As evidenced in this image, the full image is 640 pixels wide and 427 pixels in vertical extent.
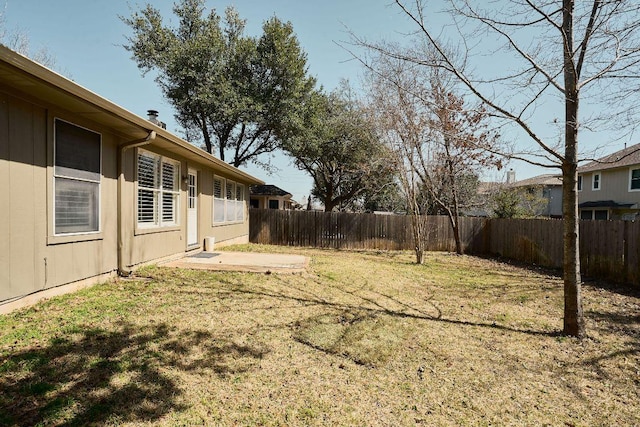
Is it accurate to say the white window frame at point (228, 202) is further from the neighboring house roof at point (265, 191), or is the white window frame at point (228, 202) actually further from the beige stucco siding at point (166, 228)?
the neighboring house roof at point (265, 191)

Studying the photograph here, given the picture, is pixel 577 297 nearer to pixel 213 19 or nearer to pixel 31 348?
pixel 31 348

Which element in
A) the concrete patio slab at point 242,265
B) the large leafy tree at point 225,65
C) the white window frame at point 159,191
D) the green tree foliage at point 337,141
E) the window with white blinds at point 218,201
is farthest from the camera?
the green tree foliage at point 337,141

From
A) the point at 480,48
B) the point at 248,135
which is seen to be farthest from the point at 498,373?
the point at 248,135

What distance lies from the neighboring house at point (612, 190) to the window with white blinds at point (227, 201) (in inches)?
675

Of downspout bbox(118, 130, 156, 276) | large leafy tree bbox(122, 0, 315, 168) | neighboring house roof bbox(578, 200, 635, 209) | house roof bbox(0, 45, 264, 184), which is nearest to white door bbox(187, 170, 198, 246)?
house roof bbox(0, 45, 264, 184)

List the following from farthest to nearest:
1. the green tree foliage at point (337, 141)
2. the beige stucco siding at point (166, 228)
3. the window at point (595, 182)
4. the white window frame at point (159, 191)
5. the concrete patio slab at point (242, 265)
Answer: the window at point (595, 182), the green tree foliage at point (337, 141), the concrete patio slab at point (242, 265), the white window frame at point (159, 191), the beige stucco siding at point (166, 228)

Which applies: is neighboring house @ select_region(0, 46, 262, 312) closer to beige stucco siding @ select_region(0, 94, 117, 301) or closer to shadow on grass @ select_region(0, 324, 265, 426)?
beige stucco siding @ select_region(0, 94, 117, 301)

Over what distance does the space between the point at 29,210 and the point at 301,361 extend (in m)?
3.70

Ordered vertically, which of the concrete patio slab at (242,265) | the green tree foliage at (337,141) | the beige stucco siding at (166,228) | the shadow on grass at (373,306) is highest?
the green tree foliage at (337,141)

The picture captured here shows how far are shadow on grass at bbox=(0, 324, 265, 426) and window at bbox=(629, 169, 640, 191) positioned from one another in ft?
67.8

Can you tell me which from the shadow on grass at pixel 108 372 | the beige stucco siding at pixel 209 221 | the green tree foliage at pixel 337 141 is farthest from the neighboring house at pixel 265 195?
the shadow on grass at pixel 108 372

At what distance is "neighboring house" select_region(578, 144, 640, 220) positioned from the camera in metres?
16.0

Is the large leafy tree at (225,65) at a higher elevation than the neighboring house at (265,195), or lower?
higher

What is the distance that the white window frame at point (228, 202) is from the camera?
1063 cm
